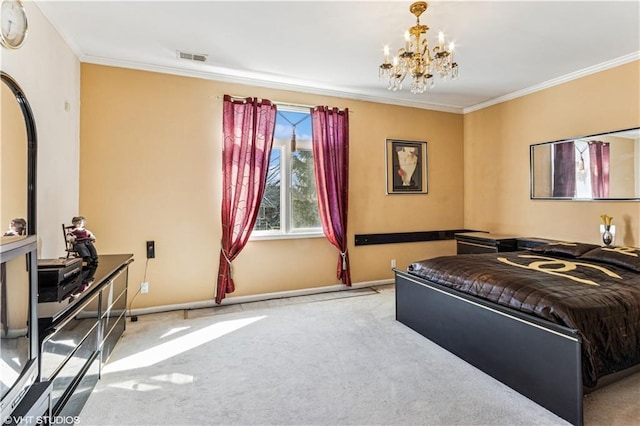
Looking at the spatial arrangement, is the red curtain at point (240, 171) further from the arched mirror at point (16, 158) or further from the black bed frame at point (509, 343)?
the black bed frame at point (509, 343)

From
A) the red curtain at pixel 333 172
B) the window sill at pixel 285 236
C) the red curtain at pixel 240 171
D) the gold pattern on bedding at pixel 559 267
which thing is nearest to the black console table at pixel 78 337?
the red curtain at pixel 240 171

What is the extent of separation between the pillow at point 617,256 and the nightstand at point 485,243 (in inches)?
43.2

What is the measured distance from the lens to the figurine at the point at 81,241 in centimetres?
244

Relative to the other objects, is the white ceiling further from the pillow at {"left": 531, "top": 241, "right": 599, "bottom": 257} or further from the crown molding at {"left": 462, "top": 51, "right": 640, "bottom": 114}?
the pillow at {"left": 531, "top": 241, "right": 599, "bottom": 257}

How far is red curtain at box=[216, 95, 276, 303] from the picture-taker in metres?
3.79

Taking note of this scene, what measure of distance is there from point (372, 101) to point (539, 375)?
373 centimetres

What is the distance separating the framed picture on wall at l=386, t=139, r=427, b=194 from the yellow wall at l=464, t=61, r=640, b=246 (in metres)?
0.86

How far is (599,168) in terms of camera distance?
3.62 metres

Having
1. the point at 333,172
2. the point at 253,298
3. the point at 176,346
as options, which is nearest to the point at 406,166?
the point at 333,172

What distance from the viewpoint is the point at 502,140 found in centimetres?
473

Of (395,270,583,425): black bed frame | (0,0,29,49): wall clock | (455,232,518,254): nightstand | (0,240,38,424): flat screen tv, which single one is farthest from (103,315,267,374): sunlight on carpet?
(455,232,518,254): nightstand

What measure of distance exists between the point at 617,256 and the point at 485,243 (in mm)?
1569

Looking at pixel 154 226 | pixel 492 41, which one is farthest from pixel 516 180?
pixel 154 226

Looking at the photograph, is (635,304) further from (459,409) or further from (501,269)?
(459,409)
